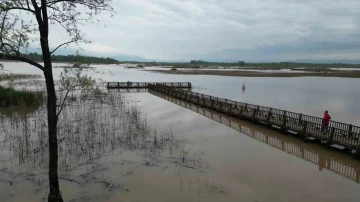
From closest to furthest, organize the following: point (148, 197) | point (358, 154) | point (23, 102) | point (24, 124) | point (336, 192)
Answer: point (148, 197) < point (336, 192) < point (358, 154) < point (24, 124) < point (23, 102)

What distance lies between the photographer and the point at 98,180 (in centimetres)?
1111

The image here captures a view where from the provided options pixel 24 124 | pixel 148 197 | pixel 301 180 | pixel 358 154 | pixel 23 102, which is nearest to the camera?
pixel 148 197

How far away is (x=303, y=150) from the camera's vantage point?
1584 cm

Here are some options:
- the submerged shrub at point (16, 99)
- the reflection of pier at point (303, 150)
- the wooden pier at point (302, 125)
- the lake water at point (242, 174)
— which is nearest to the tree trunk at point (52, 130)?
the lake water at point (242, 174)

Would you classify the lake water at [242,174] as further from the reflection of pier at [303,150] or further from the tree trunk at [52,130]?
the tree trunk at [52,130]

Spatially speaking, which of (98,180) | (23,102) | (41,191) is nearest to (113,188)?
(98,180)

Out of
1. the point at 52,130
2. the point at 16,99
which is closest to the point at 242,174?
the point at 52,130

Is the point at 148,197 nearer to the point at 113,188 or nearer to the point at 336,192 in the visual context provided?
the point at 113,188

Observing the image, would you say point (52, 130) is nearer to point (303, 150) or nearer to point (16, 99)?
point (303, 150)

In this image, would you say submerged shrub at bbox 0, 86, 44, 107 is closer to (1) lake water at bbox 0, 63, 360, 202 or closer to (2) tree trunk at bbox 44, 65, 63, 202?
(1) lake water at bbox 0, 63, 360, 202

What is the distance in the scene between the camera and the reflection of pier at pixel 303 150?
13.1 metres

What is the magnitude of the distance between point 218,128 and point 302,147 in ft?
21.0

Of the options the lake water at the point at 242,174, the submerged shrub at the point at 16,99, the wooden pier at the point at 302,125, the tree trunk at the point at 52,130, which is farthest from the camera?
the submerged shrub at the point at 16,99

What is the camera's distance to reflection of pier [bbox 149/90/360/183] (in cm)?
1312
